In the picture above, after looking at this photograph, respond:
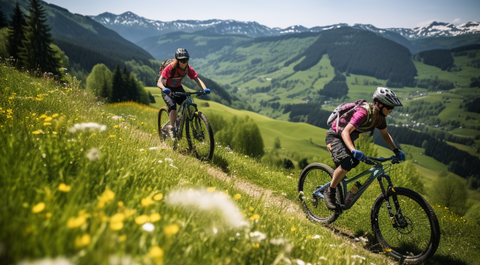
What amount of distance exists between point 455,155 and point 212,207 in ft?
810

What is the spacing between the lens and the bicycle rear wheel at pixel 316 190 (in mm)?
6948

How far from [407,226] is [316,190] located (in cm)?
223

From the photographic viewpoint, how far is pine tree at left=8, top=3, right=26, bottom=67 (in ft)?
129

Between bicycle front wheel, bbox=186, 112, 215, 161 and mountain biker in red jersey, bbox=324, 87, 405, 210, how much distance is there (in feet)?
13.2

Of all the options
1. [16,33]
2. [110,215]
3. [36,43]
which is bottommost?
[110,215]

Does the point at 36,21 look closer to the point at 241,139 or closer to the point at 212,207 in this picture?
the point at 241,139

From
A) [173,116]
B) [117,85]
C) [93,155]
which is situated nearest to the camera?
[93,155]

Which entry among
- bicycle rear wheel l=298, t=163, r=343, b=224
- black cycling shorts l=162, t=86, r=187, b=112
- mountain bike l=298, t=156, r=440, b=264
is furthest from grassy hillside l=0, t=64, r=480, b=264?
black cycling shorts l=162, t=86, r=187, b=112

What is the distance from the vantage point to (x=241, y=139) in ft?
163

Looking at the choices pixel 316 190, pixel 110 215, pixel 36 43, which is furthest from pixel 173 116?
pixel 36 43

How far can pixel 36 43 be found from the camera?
3997cm

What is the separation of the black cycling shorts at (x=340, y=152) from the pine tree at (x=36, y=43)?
4638 cm

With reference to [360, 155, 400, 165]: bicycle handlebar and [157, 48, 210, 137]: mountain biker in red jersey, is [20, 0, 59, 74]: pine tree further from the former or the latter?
[360, 155, 400, 165]: bicycle handlebar

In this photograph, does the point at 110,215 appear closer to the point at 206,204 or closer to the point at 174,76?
the point at 206,204
